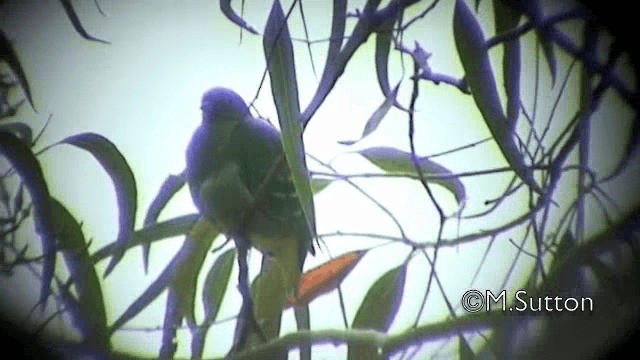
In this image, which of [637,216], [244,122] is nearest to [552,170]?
[637,216]

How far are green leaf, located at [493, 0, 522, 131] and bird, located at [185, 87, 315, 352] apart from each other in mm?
324

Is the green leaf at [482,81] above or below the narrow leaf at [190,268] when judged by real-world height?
above

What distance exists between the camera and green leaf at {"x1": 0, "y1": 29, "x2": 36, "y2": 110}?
106 centimetres

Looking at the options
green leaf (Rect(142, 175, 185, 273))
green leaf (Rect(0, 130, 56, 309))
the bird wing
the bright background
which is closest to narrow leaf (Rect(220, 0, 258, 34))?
the bright background

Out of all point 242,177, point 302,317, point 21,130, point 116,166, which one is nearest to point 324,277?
point 302,317

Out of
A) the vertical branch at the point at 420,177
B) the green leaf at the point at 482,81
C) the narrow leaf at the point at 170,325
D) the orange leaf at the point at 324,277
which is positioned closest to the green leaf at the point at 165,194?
the narrow leaf at the point at 170,325

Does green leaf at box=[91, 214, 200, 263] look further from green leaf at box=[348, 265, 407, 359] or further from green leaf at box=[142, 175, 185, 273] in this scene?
green leaf at box=[348, 265, 407, 359]

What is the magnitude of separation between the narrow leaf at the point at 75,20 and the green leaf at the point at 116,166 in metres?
0.13

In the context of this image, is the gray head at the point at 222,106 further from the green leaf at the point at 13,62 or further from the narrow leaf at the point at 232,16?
the green leaf at the point at 13,62

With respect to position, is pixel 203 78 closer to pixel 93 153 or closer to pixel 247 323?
pixel 93 153

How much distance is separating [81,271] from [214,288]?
19 cm

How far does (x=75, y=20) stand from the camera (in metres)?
1.05

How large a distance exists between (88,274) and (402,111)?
0.49 meters

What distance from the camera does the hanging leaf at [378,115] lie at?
1071 mm
